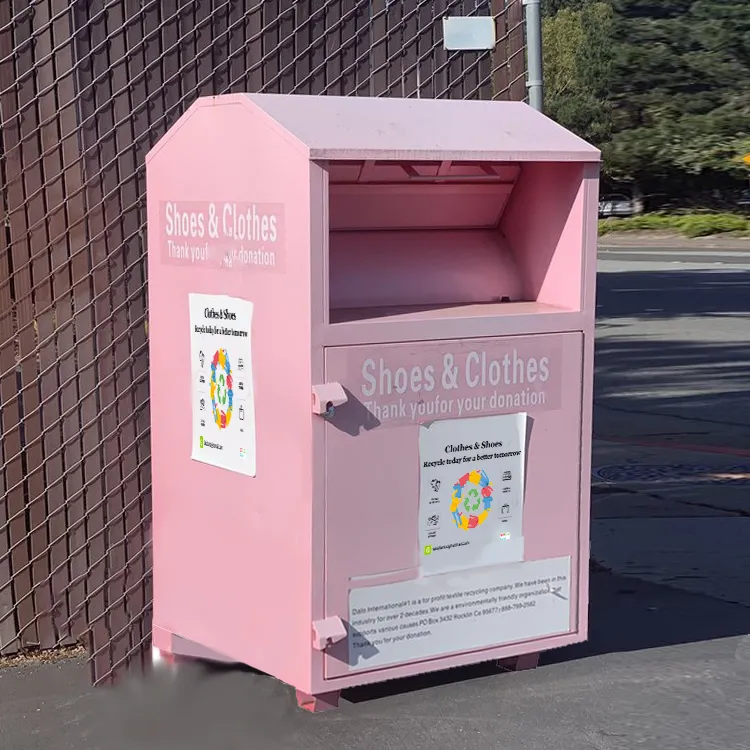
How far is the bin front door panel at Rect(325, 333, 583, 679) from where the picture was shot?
3908 mm

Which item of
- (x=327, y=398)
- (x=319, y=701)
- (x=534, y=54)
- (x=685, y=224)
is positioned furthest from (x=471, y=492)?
(x=685, y=224)

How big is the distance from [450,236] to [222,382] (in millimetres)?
1016

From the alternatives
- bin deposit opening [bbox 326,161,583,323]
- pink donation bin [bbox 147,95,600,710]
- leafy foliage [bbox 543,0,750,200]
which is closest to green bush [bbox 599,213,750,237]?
leafy foliage [bbox 543,0,750,200]

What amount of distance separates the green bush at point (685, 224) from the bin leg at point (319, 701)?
38.1m

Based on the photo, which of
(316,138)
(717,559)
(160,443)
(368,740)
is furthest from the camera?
(717,559)

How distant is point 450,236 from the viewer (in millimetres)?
4617

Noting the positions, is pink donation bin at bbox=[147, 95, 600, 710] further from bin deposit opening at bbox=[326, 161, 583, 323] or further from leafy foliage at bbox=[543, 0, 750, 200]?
leafy foliage at bbox=[543, 0, 750, 200]

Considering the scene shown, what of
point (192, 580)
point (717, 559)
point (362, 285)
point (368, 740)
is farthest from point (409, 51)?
point (717, 559)

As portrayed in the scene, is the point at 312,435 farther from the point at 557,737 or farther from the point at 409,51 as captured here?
the point at 409,51

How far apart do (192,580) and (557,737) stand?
4.33 feet

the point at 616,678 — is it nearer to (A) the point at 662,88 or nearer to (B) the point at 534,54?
(B) the point at 534,54

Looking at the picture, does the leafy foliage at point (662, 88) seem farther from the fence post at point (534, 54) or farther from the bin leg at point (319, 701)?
the bin leg at point (319, 701)

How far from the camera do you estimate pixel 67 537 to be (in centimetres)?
474

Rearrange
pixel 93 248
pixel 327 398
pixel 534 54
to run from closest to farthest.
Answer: pixel 327 398 → pixel 93 248 → pixel 534 54
